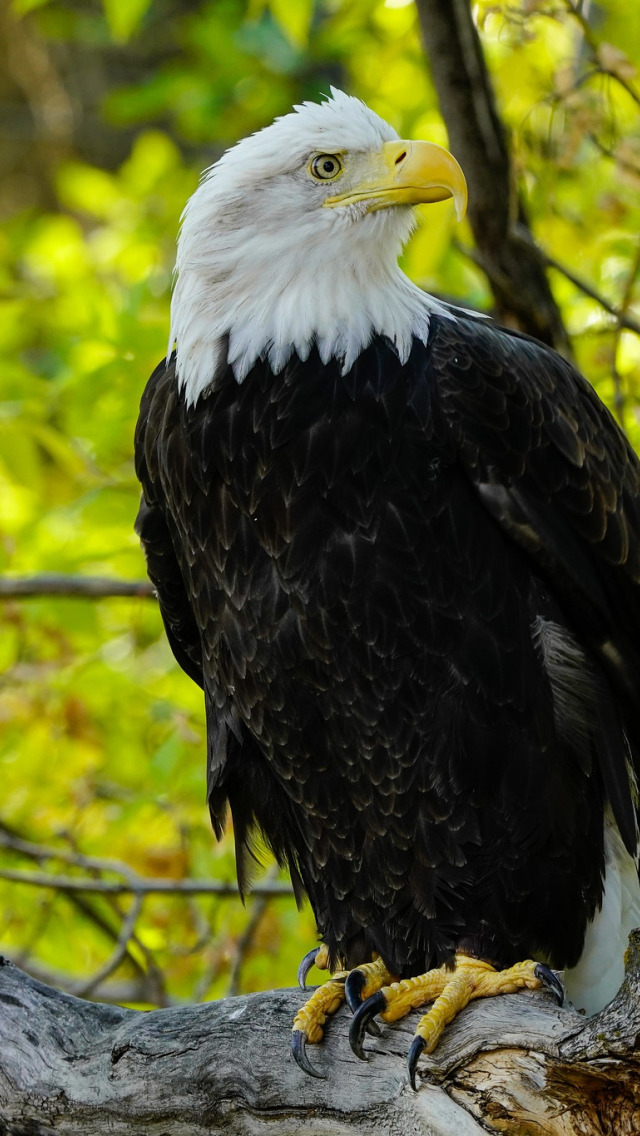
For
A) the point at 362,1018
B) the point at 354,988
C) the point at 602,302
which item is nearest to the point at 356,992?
the point at 354,988

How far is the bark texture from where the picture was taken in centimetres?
326

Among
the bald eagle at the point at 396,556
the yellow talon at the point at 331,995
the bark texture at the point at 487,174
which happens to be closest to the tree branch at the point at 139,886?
the yellow talon at the point at 331,995

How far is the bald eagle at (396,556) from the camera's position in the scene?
9.16ft

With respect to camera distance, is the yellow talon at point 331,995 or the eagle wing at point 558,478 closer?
the yellow talon at point 331,995

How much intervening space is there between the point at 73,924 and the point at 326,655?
2.66 meters

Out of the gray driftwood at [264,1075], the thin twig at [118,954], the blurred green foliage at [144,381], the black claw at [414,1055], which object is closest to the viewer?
the gray driftwood at [264,1075]

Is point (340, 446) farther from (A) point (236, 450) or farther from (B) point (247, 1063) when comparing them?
(B) point (247, 1063)

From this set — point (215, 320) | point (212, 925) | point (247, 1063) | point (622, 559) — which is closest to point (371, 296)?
point (215, 320)

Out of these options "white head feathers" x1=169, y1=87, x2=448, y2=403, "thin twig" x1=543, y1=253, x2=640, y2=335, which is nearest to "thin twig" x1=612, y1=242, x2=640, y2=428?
"thin twig" x1=543, y1=253, x2=640, y2=335

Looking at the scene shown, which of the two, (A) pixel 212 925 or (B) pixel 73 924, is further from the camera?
(B) pixel 73 924

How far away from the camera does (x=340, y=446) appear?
9.07 feet

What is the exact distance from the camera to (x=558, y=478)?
2961 mm

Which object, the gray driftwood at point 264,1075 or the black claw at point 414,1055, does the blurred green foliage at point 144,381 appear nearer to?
the gray driftwood at point 264,1075

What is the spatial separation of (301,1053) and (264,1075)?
8cm
